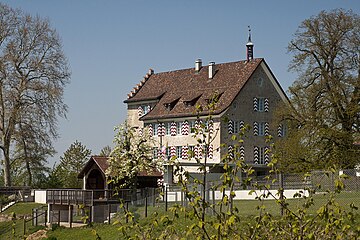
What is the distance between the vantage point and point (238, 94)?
208 feet

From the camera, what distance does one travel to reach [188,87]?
6888cm

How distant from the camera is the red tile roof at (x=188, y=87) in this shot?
212 feet

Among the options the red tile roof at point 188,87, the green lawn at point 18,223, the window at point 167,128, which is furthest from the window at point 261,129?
the green lawn at point 18,223

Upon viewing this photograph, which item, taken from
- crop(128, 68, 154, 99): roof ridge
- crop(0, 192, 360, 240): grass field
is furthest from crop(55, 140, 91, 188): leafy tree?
crop(0, 192, 360, 240): grass field

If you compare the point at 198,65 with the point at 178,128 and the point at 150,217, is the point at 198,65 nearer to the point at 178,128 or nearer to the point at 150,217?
the point at 178,128

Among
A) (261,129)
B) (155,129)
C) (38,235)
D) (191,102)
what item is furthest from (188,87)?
(38,235)

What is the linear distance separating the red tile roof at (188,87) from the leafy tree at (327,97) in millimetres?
12904

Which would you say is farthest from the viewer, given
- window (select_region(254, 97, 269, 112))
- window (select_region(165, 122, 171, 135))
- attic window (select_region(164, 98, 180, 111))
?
attic window (select_region(164, 98, 180, 111))

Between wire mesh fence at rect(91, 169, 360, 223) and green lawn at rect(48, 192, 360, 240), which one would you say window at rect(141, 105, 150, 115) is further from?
green lawn at rect(48, 192, 360, 240)

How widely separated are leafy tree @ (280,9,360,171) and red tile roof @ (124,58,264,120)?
12904 millimetres

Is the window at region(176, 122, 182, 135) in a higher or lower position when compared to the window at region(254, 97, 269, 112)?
lower

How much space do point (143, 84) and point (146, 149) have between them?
21442 millimetres

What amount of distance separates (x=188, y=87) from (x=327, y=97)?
75.6ft

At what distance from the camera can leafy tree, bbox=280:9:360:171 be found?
4625 cm
